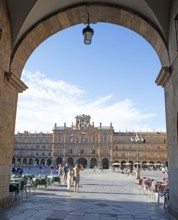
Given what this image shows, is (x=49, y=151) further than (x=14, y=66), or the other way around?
(x=49, y=151)

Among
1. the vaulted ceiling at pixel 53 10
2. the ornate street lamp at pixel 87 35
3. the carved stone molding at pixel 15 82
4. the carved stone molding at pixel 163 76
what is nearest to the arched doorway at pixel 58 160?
the carved stone molding at pixel 15 82

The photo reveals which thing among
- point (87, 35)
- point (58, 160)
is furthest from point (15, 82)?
point (58, 160)

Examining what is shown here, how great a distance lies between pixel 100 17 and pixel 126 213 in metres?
5.87

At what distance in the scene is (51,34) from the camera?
8.55m

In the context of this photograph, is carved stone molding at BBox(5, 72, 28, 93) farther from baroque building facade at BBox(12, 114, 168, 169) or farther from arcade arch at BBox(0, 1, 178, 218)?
baroque building facade at BBox(12, 114, 168, 169)

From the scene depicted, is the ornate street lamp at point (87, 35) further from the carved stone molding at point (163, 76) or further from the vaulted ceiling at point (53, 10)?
the carved stone molding at point (163, 76)

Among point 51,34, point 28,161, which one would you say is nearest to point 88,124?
point 28,161

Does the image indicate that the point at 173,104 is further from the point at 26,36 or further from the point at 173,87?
the point at 26,36

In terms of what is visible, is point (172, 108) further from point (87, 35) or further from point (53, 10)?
point (53, 10)

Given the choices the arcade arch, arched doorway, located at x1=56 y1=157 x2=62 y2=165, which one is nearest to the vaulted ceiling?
the arcade arch

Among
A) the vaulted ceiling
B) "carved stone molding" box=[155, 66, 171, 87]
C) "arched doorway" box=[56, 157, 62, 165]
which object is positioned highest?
the vaulted ceiling

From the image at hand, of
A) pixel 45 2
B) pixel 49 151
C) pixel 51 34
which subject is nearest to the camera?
pixel 45 2

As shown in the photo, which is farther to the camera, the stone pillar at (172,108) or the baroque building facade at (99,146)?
the baroque building facade at (99,146)

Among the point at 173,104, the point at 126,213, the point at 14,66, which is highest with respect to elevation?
the point at 14,66
